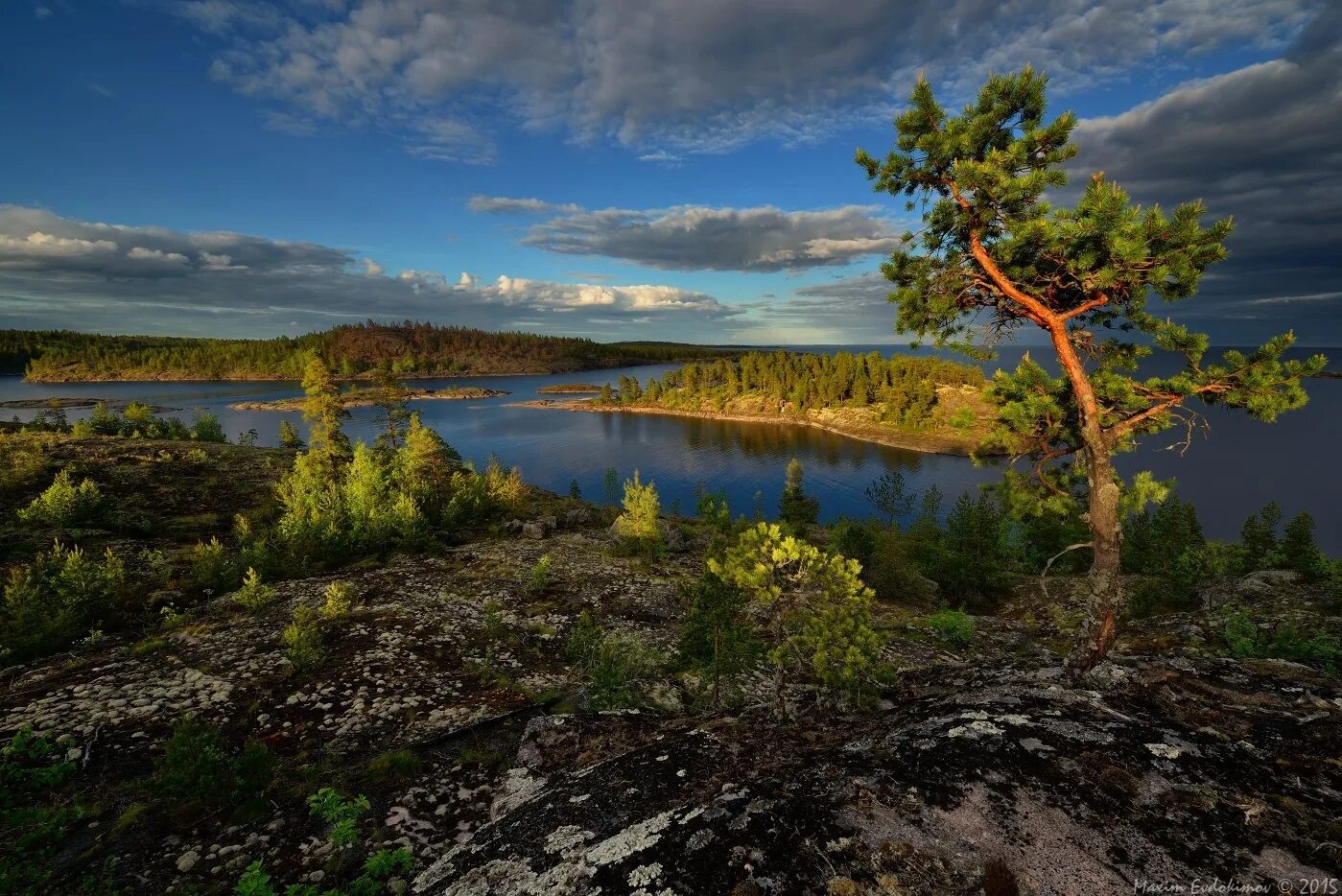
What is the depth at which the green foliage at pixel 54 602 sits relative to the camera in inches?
603

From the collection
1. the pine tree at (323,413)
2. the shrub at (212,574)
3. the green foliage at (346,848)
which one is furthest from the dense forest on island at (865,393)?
the green foliage at (346,848)

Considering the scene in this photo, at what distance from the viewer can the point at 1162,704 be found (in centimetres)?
676

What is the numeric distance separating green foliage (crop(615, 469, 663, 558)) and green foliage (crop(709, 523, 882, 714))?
22.0m

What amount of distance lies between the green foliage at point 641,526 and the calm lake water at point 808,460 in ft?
195

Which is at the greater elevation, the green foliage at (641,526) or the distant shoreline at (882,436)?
the green foliage at (641,526)

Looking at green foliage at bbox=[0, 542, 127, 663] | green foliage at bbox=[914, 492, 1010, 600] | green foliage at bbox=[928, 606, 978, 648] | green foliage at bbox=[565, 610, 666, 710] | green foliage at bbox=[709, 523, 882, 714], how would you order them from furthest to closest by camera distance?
green foliage at bbox=[914, 492, 1010, 600], green foliage at bbox=[928, 606, 978, 648], green foliage at bbox=[0, 542, 127, 663], green foliage at bbox=[565, 610, 666, 710], green foliage at bbox=[709, 523, 882, 714]

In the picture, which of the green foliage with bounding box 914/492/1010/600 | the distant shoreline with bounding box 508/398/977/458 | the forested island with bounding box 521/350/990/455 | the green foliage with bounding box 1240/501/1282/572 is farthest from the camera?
the forested island with bounding box 521/350/990/455

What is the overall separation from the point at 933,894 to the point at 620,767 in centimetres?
375

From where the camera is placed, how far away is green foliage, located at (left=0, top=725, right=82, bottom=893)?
7043 mm

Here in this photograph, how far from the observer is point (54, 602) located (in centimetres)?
1775

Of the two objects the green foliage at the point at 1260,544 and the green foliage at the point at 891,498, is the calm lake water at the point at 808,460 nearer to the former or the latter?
the green foliage at the point at 891,498

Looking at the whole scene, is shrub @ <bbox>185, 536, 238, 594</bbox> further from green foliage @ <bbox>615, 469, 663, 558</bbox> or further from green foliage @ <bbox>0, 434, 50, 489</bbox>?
green foliage @ <bbox>0, 434, 50, 489</bbox>

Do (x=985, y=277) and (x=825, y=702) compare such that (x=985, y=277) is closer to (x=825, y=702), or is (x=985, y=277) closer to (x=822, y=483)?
(x=825, y=702)

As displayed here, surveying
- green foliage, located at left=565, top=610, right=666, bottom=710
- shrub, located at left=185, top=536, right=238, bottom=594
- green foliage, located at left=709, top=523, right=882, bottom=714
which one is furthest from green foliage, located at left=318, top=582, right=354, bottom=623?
green foliage, located at left=709, top=523, right=882, bottom=714
